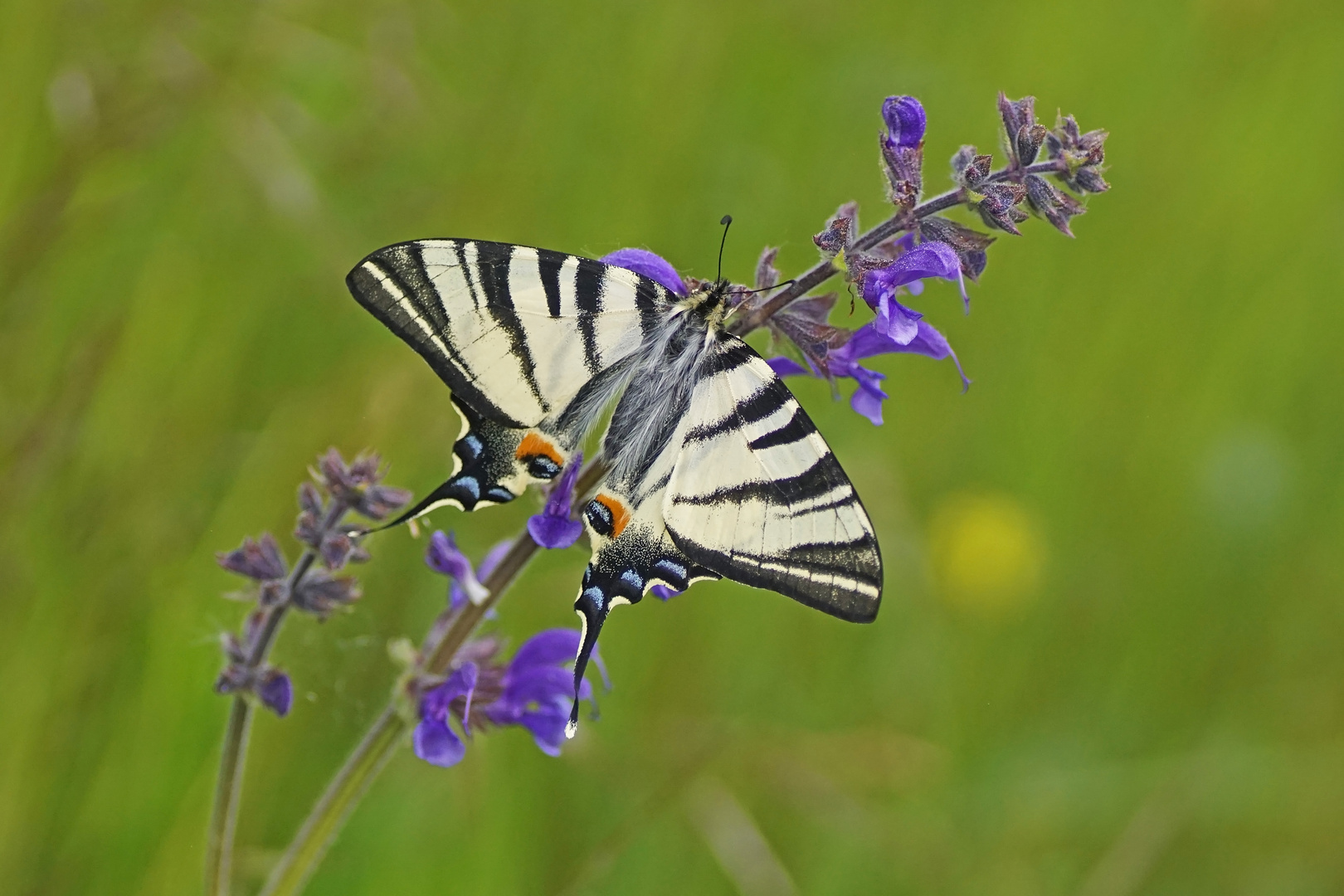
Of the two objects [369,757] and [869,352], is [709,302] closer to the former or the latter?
[869,352]

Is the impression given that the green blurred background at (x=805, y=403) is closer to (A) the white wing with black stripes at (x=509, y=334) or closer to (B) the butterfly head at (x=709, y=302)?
(A) the white wing with black stripes at (x=509, y=334)

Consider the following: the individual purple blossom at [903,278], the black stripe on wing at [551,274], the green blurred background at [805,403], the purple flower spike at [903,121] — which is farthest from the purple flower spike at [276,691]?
the purple flower spike at [903,121]

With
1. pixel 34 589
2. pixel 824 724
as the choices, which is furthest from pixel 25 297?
pixel 824 724

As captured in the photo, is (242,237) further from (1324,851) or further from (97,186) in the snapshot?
(1324,851)

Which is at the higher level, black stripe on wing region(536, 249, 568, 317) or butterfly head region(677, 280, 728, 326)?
black stripe on wing region(536, 249, 568, 317)

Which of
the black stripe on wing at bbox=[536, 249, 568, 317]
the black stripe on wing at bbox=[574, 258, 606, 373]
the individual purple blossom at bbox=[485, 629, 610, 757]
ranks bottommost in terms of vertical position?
the individual purple blossom at bbox=[485, 629, 610, 757]

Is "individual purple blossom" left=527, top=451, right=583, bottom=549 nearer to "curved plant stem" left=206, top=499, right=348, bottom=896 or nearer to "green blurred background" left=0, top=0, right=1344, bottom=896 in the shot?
"curved plant stem" left=206, top=499, right=348, bottom=896

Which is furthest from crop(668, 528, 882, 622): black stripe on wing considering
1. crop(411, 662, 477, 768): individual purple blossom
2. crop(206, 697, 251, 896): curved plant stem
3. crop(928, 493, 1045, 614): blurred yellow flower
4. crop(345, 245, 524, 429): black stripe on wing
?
crop(928, 493, 1045, 614): blurred yellow flower

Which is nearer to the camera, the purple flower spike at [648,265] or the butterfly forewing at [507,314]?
the butterfly forewing at [507,314]
